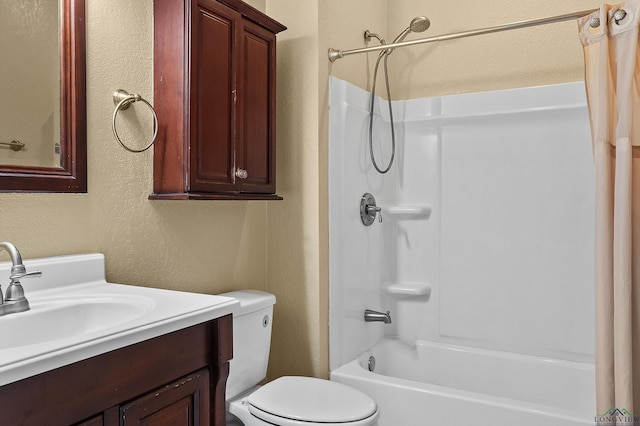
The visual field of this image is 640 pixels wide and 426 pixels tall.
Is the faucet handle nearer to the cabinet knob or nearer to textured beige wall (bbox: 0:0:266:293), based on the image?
textured beige wall (bbox: 0:0:266:293)

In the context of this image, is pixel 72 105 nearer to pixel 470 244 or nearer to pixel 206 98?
pixel 206 98

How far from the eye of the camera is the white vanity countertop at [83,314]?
0.89 m

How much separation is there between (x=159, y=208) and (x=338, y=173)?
835 millimetres

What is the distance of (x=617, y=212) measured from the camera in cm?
164

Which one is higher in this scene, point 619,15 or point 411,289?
point 619,15

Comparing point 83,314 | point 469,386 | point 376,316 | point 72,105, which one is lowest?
point 469,386

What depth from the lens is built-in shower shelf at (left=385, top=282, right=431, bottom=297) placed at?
2627mm

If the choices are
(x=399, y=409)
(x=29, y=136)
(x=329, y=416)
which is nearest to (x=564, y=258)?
(x=399, y=409)

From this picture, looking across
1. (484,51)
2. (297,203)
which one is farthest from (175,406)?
(484,51)

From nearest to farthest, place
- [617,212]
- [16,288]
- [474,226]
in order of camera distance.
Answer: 1. [16,288]
2. [617,212]
3. [474,226]

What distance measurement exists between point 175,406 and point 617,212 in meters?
1.47

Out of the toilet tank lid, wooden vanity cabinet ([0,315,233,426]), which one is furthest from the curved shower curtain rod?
wooden vanity cabinet ([0,315,233,426])

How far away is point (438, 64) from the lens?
2.68m

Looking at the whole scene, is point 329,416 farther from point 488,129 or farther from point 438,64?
point 438,64
